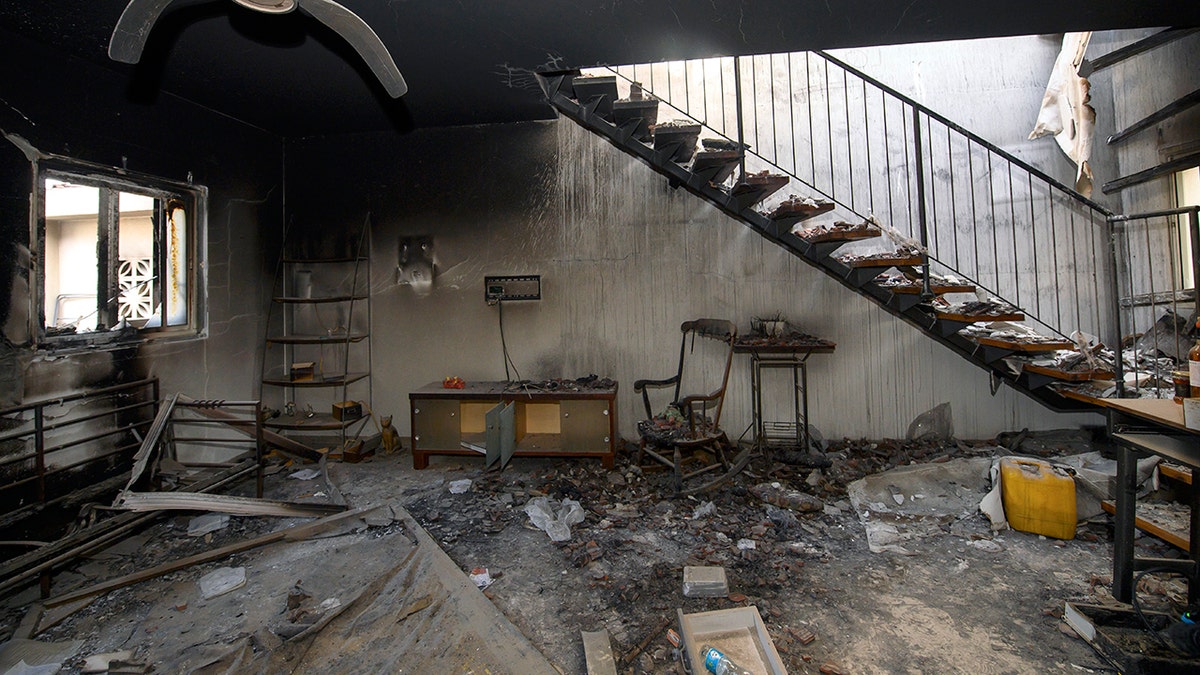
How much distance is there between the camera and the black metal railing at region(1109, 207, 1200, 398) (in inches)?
135

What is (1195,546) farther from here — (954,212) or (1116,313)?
(954,212)

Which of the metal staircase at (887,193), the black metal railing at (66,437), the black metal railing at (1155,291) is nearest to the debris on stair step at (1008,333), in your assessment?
the metal staircase at (887,193)

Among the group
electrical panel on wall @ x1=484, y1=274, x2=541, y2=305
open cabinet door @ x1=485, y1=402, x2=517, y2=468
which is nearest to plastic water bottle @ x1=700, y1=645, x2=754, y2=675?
open cabinet door @ x1=485, y1=402, x2=517, y2=468

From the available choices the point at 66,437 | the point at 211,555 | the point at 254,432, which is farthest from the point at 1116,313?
the point at 66,437

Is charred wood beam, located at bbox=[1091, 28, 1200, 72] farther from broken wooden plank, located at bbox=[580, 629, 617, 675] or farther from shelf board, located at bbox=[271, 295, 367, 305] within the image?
shelf board, located at bbox=[271, 295, 367, 305]

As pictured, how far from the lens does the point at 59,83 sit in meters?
3.30

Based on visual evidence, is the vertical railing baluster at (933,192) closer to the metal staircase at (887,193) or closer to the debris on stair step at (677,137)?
the metal staircase at (887,193)

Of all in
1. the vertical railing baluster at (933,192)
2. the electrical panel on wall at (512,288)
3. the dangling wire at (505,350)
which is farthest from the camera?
the dangling wire at (505,350)

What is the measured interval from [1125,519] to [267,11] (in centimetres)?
420

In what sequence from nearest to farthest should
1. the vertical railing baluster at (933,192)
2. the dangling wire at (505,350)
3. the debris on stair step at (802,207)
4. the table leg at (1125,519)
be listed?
the table leg at (1125,519) → the debris on stair step at (802,207) → the vertical railing baluster at (933,192) → the dangling wire at (505,350)

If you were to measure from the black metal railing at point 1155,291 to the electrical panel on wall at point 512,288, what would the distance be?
14.6ft

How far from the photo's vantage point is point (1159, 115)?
3623 mm

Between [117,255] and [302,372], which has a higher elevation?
[117,255]

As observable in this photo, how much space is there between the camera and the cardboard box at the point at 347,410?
464 centimetres
